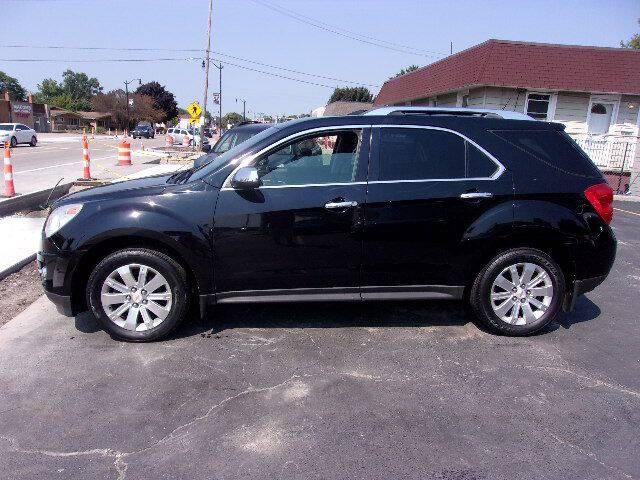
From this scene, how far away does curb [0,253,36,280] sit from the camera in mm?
5777

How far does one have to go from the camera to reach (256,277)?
13.4 feet

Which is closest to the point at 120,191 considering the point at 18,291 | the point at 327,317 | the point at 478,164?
the point at 327,317

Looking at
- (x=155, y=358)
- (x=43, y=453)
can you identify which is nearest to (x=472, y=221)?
(x=155, y=358)

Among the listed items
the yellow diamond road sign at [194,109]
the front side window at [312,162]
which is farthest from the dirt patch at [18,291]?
the yellow diamond road sign at [194,109]

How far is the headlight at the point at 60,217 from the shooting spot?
399cm

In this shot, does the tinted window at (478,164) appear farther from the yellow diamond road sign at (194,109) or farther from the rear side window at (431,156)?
the yellow diamond road sign at (194,109)

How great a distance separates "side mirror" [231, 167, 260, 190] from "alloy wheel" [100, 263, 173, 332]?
0.95 m

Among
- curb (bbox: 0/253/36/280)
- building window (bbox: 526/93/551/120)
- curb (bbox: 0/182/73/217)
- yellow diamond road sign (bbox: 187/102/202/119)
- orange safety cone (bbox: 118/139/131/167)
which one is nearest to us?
curb (bbox: 0/253/36/280)

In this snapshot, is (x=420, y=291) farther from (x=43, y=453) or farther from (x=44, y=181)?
(x=44, y=181)

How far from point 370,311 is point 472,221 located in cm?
135

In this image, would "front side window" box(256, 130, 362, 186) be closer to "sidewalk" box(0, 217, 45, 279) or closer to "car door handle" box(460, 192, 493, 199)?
"car door handle" box(460, 192, 493, 199)

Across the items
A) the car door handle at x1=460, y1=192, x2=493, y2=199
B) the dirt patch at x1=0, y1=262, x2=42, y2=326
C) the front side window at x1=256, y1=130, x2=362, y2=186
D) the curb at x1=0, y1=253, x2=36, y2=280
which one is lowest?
the dirt patch at x1=0, y1=262, x2=42, y2=326

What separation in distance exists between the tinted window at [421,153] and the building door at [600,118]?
16.8m

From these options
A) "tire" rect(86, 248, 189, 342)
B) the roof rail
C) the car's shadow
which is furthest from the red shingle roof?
"tire" rect(86, 248, 189, 342)
